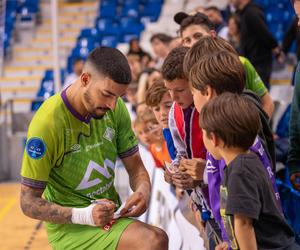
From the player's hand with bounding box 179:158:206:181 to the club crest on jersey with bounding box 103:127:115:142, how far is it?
0.54 m

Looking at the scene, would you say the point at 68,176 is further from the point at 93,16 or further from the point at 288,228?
the point at 93,16

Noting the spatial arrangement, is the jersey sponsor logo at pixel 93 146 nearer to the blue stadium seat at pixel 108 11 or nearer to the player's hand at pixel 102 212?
the player's hand at pixel 102 212

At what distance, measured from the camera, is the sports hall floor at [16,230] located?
22.6 feet

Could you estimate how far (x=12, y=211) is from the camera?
8.69 m

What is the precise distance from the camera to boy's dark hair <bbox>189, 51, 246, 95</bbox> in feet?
9.53

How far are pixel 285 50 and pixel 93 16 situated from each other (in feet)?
28.8

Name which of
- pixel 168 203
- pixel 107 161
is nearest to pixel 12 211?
pixel 168 203

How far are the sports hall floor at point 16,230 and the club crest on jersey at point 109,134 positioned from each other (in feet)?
11.2

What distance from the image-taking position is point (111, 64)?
3.37m

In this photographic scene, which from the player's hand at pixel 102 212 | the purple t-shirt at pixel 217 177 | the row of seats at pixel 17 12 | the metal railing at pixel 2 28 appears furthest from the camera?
the row of seats at pixel 17 12

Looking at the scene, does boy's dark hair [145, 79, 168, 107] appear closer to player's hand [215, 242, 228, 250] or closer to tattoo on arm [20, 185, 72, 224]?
tattoo on arm [20, 185, 72, 224]

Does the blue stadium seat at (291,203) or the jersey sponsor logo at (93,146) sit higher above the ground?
the jersey sponsor logo at (93,146)

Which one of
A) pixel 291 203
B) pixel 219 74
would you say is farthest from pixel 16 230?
pixel 219 74

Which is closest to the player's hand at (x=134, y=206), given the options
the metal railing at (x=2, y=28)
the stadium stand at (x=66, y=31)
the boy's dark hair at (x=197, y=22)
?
the boy's dark hair at (x=197, y=22)
